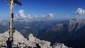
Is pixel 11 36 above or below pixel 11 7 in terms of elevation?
below

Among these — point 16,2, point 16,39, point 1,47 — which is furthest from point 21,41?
point 16,2

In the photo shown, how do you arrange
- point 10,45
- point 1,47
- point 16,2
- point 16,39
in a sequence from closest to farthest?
point 10,45, point 16,2, point 1,47, point 16,39

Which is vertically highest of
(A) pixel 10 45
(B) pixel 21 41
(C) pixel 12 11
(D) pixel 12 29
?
(B) pixel 21 41

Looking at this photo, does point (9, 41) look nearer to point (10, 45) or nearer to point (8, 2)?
point (10, 45)

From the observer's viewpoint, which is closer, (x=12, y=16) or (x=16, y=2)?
(x=12, y=16)

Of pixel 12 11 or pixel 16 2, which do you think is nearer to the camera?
pixel 12 11

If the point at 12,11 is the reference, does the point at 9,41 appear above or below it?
below

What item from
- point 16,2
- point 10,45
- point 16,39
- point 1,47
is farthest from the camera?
point 16,39

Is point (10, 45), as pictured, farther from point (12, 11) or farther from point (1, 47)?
point (1, 47)

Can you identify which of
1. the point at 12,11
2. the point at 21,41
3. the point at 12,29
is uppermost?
the point at 21,41
